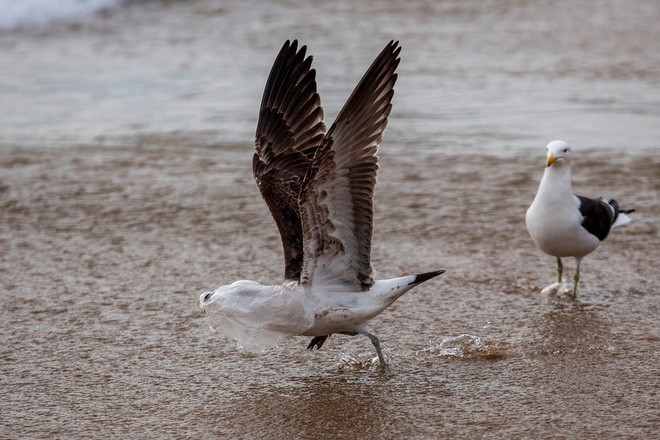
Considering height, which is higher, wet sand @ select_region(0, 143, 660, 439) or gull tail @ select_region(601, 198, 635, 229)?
gull tail @ select_region(601, 198, 635, 229)

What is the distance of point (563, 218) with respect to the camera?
19.8 feet

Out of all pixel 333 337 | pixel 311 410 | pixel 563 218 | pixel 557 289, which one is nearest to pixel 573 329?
pixel 557 289

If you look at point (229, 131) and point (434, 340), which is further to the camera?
point (229, 131)

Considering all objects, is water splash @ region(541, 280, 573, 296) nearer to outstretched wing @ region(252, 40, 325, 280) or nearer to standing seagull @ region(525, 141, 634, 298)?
standing seagull @ region(525, 141, 634, 298)

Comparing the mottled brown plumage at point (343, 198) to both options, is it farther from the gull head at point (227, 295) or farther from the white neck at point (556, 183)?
the white neck at point (556, 183)

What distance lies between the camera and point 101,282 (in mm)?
6258

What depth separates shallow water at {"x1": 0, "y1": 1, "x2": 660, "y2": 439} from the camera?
461cm

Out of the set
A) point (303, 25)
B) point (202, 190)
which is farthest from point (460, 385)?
point (303, 25)

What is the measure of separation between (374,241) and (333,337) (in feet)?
5.06

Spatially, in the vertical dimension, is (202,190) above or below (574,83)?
below

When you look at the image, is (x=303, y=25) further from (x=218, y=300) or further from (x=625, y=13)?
(x=218, y=300)

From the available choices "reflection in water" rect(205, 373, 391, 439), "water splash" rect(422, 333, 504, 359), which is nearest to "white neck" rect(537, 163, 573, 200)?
"water splash" rect(422, 333, 504, 359)

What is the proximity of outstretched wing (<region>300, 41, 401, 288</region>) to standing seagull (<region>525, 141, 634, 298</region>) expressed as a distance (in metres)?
1.41

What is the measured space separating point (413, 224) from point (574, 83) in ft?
14.2
